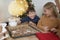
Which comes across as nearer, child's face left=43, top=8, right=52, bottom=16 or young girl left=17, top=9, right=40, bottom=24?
child's face left=43, top=8, right=52, bottom=16

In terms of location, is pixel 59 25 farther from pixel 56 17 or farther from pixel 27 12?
pixel 27 12

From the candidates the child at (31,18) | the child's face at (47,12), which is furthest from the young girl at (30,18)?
the child's face at (47,12)

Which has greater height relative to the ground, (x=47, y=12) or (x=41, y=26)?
(x=47, y=12)

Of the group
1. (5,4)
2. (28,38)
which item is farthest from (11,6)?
(28,38)

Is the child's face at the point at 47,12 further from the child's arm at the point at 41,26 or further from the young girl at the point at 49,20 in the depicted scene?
the child's arm at the point at 41,26

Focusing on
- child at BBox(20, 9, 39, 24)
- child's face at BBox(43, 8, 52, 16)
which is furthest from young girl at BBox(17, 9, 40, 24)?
child's face at BBox(43, 8, 52, 16)

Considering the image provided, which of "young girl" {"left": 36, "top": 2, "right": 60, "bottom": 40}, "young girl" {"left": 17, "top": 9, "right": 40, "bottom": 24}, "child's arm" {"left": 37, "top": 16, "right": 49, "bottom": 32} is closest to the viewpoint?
"child's arm" {"left": 37, "top": 16, "right": 49, "bottom": 32}

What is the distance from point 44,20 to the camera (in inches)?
63.6

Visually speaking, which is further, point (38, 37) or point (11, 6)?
point (11, 6)

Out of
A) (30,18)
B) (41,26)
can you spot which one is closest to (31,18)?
(30,18)

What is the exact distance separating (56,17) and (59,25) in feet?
0.44

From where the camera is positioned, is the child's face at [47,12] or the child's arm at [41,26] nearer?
the child's arm at [41,26]

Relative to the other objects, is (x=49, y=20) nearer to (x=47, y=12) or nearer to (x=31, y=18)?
(x=47, y=12)

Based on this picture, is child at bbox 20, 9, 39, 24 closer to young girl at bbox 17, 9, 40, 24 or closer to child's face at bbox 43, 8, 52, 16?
young girl at bbox 17, 9, 40, 24
